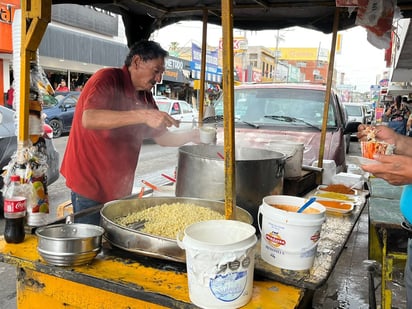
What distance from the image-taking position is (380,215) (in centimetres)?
307

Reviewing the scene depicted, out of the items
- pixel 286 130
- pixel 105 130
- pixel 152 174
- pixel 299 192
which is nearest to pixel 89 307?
pixel 105 130

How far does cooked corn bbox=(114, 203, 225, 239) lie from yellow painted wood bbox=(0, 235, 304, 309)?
0.17 m

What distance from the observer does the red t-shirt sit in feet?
7.92

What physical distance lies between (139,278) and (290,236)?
1.96ft

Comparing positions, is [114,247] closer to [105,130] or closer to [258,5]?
[105,130]

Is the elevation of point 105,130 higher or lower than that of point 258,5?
lower

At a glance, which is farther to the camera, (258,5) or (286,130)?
(286,130)

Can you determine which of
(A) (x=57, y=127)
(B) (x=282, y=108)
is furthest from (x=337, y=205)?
(A) (x=57, y=127)

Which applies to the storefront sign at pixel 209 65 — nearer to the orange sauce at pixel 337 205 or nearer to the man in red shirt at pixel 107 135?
the man in red shirt at pixel 107 135

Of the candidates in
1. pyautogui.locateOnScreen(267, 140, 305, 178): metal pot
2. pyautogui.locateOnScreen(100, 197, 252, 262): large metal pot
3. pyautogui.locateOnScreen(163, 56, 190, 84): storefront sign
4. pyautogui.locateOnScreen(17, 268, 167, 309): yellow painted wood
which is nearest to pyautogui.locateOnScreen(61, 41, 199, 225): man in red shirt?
pyautogui.locateOnScreen(100, 197, 252, 262): large metal pot

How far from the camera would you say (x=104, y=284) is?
1403 millimetres

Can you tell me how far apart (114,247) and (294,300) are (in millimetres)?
818

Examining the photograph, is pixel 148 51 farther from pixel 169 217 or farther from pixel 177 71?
pixel 177 71

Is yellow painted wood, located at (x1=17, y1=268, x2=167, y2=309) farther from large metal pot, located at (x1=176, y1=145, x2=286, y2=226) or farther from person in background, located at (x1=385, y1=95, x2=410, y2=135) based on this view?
person in background, located at (x1=385, y1=95, x2=410, y2=135)
